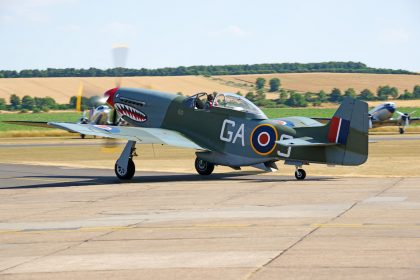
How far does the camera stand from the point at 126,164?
26297mm

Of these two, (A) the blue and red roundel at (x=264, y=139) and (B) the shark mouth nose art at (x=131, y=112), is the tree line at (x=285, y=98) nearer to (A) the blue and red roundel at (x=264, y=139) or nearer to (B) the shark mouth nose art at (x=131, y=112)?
(B) the shark mouth nose art at (x=131, y=112)

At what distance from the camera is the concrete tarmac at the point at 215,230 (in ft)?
37.1

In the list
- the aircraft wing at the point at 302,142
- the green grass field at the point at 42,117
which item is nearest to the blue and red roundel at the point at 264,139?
the aircraft wing at the point at 302,142

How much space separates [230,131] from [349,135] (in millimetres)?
3844

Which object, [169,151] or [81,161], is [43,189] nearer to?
[81,161]

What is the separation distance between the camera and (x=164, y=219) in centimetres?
1667

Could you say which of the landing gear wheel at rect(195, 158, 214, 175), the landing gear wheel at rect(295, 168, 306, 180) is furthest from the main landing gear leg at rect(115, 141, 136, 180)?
the landing gear wheel at rect(295, 168, 306, 180)

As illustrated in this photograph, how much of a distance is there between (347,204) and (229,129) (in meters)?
7.84

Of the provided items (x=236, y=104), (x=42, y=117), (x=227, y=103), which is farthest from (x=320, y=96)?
(x=236, y=104)

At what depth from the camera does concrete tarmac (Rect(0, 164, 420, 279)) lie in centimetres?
1132

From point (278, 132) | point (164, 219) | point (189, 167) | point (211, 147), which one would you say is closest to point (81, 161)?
point (189, 167)

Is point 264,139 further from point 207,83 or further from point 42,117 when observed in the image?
point 207,83

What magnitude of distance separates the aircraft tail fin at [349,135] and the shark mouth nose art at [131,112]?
714 cm

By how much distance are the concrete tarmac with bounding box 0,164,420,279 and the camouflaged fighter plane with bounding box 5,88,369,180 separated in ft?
2.62
